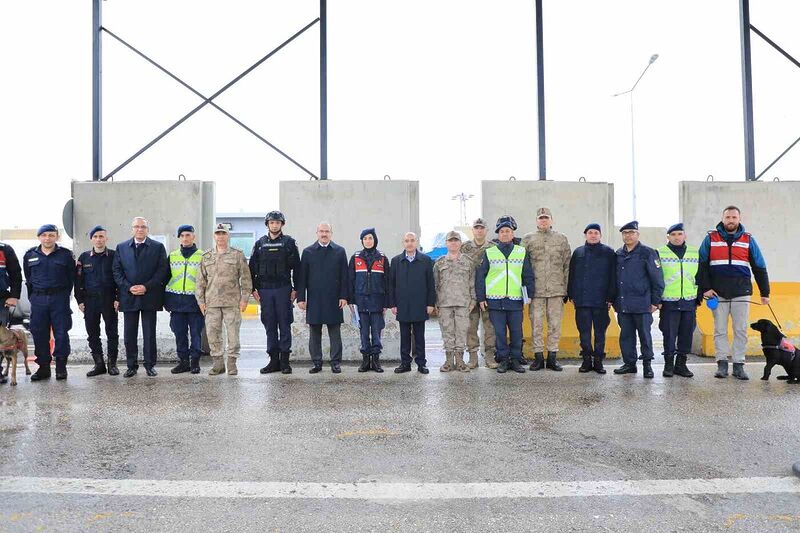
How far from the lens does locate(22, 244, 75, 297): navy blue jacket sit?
7.12 metres

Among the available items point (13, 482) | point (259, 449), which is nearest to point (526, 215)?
point (259, 449)

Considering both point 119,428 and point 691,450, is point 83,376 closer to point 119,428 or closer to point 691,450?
point 119,428

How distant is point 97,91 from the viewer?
9.16 meters

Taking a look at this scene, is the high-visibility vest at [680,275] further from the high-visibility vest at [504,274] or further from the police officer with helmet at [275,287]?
the police officer with helmet at [275,287]

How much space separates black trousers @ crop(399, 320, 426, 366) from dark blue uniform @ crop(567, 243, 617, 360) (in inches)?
80.2

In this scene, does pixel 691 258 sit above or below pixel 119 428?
above

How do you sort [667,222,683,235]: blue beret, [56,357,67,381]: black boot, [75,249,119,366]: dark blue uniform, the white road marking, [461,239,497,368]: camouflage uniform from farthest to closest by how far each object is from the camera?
[461,239,497,368]: camouflage uniform < [75,249,119,366]: dark blue uniform < [667,222,683,235]: blue beret < [56,357,67,381]: black boot < the white road marking

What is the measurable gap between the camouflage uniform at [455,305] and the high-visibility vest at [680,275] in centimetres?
242

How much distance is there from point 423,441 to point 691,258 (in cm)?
458

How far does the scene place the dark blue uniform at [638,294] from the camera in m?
7.00

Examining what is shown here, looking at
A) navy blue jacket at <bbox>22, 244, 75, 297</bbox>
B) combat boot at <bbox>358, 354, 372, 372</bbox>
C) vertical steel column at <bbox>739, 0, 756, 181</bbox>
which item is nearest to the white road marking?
combat boot at <bbox>358, 354, 372, 372</bbox>

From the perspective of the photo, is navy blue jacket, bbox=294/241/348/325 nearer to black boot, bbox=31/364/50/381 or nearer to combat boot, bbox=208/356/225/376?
combat boot, bbox=208/356/225/376

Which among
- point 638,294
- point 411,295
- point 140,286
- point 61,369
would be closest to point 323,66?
point 411,295

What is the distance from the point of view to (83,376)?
7.28 metres
